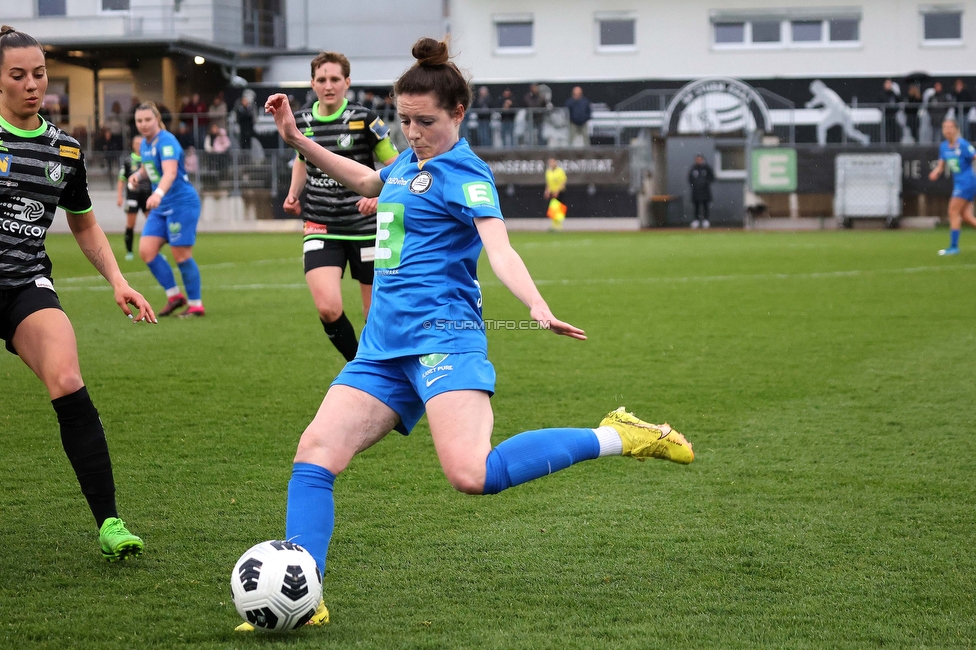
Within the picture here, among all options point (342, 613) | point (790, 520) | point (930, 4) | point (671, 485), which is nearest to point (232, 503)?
point (342, 613)

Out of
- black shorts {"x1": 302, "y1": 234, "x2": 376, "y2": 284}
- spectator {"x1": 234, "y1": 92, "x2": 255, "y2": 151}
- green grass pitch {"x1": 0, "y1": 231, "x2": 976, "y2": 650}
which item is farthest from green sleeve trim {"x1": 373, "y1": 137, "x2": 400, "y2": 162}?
spectator {"x1": 234, "y1": 92, "x2": 255, "y2": 151}

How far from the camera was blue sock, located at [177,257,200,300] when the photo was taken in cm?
1152

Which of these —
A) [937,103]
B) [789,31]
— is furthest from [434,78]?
[789,31]

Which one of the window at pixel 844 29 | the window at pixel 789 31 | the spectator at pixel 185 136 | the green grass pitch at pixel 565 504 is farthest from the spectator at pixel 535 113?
the green grass pitch at pixel 565 504

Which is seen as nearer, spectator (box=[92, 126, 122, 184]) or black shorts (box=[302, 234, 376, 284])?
black shorts (box=[302, 234, 376, 284])

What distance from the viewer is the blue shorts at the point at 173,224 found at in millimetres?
11500

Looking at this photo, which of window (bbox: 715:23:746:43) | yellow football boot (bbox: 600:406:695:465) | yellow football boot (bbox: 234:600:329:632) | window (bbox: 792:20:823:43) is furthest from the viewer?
window (bbox: 715:23:746:43)

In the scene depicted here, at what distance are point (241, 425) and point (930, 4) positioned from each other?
36.0 m

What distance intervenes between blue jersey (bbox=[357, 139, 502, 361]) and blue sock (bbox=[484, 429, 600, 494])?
343mm

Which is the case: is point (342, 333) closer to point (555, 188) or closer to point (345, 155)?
point (345, 155)

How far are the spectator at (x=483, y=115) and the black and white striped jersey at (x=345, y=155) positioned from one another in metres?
22.6

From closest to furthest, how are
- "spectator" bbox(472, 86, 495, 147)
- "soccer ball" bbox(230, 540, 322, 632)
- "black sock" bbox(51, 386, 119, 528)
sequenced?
"soccer ball" bbox(230, 540, 322, 632) < "black sock" bbox(51, 386, 119, 528) < "spectator" bbox(472, 86, 495, 147)

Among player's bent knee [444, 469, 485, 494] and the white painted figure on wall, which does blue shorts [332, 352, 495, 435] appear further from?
the white painted figure on wall

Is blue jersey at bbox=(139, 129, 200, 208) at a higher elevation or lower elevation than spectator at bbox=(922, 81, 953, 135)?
lower
